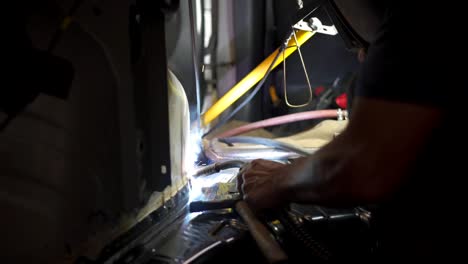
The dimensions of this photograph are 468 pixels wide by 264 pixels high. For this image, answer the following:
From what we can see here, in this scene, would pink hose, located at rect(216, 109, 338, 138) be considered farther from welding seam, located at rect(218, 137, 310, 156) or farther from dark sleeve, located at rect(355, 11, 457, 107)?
dark sleeve, located at rect(355, 11, 457, 107)

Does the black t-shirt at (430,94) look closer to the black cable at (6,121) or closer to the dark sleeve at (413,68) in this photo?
the dark sleeve at (413,68)

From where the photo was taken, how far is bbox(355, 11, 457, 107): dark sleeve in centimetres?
56

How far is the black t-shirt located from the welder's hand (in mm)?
235

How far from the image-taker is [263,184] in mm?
904

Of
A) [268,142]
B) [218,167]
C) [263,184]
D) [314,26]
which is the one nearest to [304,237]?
[263,184]

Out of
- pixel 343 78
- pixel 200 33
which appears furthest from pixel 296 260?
pixel 343 78

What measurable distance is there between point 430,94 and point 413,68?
0.16 feet

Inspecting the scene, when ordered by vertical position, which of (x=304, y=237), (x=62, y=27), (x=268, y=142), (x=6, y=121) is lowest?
(x=304, y=237)

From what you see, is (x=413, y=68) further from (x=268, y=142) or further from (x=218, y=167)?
(x=268, y=142)

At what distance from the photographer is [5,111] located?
0.61 meters

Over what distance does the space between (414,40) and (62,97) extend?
0.64 meters

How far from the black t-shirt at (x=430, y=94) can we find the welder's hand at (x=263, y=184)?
235mm

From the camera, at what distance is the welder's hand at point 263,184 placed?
32.7 inches

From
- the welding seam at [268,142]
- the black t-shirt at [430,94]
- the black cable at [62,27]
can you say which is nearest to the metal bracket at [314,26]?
the welding seam at [268,142]
